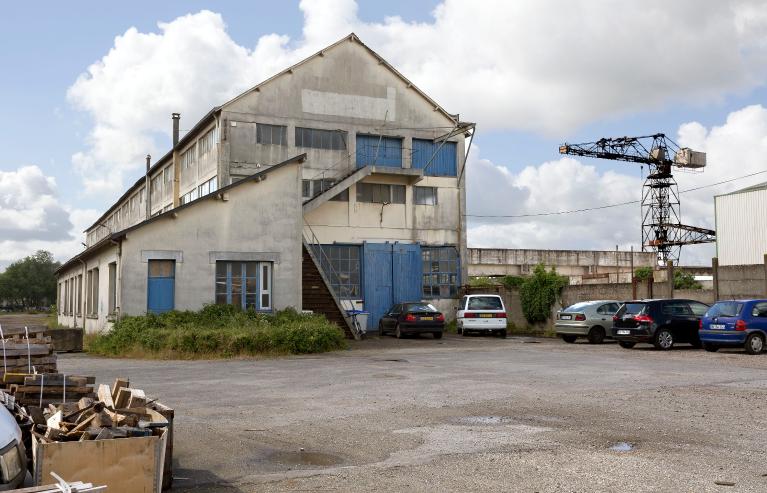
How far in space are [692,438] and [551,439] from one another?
60.9 inches

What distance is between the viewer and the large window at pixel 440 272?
35.5 m

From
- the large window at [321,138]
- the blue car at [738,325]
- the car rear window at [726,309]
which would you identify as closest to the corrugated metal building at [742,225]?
the car rear window at [726,309]

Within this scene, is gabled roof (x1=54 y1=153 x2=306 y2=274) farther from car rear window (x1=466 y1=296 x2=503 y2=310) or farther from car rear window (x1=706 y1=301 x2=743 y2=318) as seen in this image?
car rear window (x1=706 y1=301 x2=743 y2=318)

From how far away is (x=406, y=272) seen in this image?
114 ft

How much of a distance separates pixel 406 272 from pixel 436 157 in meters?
6.06

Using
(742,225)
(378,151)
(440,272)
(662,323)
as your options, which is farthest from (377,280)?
(742,225)

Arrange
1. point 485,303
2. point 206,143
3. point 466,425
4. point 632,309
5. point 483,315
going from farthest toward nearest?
point 206,143 → point 485,303 → point 483,315 → point 632,309 → point 466,425

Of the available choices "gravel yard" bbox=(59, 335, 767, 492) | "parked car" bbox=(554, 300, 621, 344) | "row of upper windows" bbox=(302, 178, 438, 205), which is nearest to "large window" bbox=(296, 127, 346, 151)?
"row of upper windows" bbox=(302, 178, 438, 205)

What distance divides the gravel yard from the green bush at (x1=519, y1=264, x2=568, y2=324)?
14282 millimetres

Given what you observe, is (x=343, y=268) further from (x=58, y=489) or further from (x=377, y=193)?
(x=58, y=489)

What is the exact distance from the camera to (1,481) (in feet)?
14.3

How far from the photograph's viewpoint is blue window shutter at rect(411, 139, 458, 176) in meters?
36.0

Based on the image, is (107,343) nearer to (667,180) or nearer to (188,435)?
(188,435)

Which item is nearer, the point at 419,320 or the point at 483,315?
the point at 419,320
